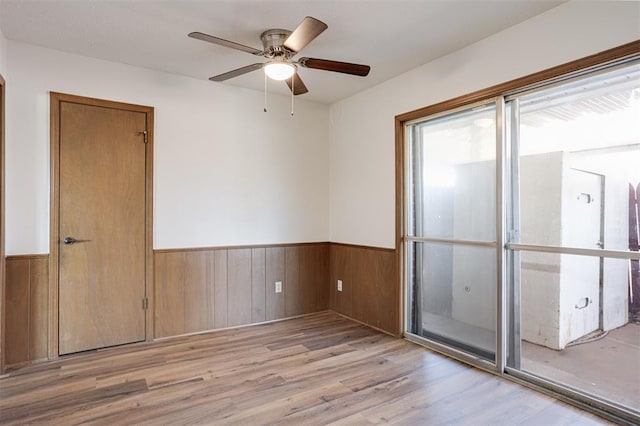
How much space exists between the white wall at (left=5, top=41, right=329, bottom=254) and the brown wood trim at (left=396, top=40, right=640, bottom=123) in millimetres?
1481

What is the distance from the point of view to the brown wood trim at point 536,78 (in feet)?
6.71

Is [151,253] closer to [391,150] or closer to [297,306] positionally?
[297,306]

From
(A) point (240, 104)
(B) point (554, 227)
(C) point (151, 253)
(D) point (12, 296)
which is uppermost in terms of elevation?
(A) point (240, 104)

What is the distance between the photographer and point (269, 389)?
8.04 feet

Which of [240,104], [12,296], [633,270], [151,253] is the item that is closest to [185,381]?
[151,253]

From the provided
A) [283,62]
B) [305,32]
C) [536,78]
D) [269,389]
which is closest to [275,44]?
[283,62]

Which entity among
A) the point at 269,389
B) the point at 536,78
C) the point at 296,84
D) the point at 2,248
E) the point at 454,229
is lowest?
the point at 269,389

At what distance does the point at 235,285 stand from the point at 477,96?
115 inches

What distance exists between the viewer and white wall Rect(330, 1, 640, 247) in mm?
2166

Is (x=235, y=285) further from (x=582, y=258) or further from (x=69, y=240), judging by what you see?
(x=582, y=258)

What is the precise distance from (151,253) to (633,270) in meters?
3.67

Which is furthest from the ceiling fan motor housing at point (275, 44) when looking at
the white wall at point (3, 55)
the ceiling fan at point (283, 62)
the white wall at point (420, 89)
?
the white wall at point (3, 55)

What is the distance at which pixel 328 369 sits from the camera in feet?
9.09

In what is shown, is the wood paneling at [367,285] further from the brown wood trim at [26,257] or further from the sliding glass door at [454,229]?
the brown wood trim at [26,257]
